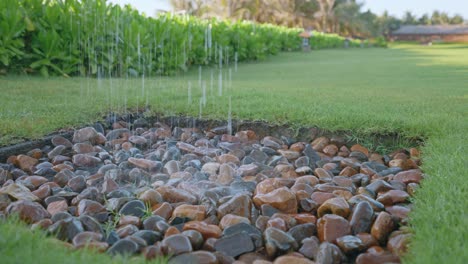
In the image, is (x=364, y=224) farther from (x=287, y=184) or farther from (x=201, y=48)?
(x=201, y=48)

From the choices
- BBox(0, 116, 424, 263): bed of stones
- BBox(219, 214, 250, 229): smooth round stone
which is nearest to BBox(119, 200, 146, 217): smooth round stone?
BBox(0, 116, 424, 263): bed of stones

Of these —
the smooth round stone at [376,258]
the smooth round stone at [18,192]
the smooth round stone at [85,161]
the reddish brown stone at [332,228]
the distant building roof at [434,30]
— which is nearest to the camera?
the smooth round stone at [376,258]

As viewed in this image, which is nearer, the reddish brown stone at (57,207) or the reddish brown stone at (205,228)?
the reddish brown stone at (205,228)

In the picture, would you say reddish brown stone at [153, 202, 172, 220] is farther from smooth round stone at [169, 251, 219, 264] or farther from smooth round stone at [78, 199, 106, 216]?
smooth round stone at [169, 251, 219, 264]

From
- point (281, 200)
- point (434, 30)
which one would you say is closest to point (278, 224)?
point (281, 200)

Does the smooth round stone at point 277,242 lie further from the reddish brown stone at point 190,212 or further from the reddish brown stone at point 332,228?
the reddish brown stone at point 190,212

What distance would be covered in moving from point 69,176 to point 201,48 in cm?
705

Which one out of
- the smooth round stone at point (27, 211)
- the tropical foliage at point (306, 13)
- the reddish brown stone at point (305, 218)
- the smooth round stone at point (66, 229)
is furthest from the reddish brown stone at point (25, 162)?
the tropical foliage at point (306, 13)

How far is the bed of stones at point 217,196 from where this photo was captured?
1.76 meters

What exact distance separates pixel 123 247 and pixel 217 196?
2.19ft

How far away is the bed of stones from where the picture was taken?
1.76m

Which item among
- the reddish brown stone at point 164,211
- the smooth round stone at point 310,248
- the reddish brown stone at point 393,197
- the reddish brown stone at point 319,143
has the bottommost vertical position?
the smooth round stone at point 310,248

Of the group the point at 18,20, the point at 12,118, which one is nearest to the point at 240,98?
the point at 12,118

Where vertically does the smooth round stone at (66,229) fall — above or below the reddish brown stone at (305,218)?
above
